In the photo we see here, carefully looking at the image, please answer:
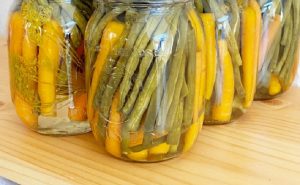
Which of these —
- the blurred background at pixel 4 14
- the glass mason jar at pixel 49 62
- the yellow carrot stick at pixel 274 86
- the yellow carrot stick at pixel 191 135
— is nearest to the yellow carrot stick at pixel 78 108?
the glass mason jar at pixel 49 62

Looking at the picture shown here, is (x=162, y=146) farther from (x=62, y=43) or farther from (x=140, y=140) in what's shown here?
(x=62, y=43)

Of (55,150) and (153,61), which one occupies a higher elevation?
(153,61)

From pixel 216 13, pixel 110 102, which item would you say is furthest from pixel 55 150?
pixel 216 13

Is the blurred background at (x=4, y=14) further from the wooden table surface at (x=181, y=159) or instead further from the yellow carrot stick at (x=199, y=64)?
the yellow carrot stick at (x=199, y=64)

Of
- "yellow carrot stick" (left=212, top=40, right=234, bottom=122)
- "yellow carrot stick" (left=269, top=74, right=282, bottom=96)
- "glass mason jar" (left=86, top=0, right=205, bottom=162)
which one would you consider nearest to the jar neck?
"glass mason jar" (left=86, top=0, right=205, bottom=162)

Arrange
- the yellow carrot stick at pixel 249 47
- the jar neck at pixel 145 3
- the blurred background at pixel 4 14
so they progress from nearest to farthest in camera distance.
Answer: the jar neck at pixel 145 3 → the yellow carrot stick at pixel 249 47 → the blurred background at pixel 4 14
